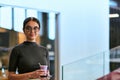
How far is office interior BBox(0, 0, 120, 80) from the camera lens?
181 inches

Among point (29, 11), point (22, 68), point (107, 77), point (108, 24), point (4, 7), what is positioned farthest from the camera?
point (108, 24)

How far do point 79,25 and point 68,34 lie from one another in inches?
16.4

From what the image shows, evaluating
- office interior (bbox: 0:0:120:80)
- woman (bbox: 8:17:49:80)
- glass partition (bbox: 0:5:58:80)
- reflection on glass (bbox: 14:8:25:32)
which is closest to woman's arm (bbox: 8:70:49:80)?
woman (bbox: 8:17:49:80)

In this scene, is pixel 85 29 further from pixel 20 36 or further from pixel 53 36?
pixel 20 36

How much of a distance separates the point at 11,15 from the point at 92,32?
2.18m

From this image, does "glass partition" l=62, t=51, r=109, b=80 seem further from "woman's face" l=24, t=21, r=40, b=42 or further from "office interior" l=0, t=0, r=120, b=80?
"woman's face" l=24, t=21, r=40, b=42

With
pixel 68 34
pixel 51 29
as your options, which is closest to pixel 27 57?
pixel 51 29

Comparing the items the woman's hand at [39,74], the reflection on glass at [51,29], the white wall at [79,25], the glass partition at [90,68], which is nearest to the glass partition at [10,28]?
the white wall at [79,25]

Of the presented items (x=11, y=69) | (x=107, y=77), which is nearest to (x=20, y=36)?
(x=107, y=77)

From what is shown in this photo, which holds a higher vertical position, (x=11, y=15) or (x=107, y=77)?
(x=11, y=15)

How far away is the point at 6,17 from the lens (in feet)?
15.5

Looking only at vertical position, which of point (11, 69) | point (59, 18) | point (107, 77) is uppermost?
point (59, 18)

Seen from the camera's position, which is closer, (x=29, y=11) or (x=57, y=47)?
(x=29, y=11)

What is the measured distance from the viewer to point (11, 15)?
4.76 metres
